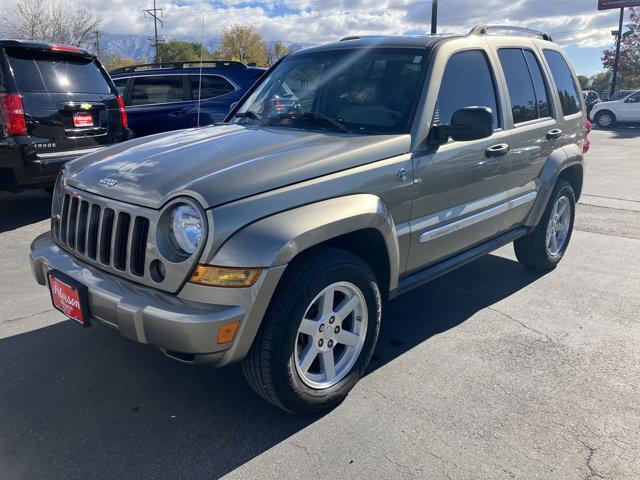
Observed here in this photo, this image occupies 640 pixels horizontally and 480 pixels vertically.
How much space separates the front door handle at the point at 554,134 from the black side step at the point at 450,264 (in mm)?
766

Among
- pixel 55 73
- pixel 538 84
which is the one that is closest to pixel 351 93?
pixel 538 84

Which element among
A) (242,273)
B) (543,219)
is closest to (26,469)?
(242,273)

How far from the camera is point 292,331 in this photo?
8.16 ft

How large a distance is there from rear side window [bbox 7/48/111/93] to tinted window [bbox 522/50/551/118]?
4852 mm

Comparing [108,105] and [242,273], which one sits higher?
[108,105]

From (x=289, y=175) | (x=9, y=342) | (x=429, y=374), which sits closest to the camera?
(x=289, y=175)

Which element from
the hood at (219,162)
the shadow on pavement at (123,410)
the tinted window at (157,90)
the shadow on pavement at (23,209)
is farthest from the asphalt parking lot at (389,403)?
the tinted window at (157,90)

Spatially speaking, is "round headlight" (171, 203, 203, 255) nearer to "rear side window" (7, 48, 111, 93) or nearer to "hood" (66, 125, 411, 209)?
"hood" (66, 125, 411, 209)

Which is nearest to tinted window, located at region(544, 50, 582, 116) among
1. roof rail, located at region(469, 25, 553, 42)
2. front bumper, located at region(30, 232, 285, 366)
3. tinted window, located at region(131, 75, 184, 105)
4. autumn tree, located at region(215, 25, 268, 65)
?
roof rail, located at region(469, 25, 553, 42)

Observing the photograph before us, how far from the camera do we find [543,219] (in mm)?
4668

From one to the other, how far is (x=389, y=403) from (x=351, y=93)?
6.24 ft

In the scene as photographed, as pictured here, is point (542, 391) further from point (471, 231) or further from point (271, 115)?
point (271, 115)

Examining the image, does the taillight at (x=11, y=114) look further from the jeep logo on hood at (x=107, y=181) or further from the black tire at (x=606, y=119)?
the black tire at (x=606, y=119)

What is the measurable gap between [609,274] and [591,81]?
199 ft
